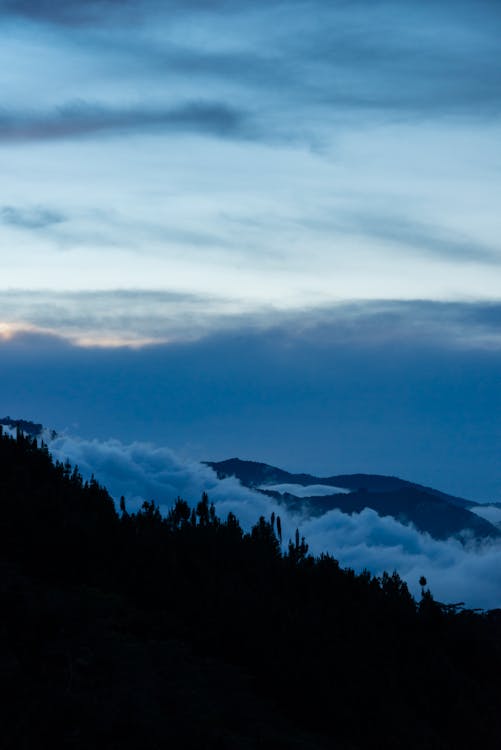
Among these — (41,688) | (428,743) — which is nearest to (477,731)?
(428,743)

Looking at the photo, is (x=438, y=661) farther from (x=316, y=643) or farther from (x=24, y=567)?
(x=24, y=567)

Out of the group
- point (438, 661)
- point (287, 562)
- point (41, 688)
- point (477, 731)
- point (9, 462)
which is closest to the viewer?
point (41, 688)

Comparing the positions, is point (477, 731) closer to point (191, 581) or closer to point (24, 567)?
point (191, 581)

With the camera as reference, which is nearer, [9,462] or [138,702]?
[138,702]

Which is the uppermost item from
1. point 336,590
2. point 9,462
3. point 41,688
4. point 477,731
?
point 9,462

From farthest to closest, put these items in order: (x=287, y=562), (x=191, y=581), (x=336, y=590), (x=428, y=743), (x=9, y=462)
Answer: (x=9, y=462) → (x=287, y=562) → (x=336, y=590) → (x=191, y=581) → (x=428, y=743)

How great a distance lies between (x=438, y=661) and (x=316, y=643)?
2702 mm

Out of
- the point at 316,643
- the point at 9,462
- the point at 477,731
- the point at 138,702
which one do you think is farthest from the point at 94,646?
the point at 9,462

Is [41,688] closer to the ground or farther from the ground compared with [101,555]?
closer to the ground

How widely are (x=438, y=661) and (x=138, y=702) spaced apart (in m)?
6.11

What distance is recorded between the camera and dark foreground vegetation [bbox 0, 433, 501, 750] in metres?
11.2

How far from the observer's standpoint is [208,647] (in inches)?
560

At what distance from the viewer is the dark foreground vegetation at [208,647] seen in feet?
36.6

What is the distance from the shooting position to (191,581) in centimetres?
1673
